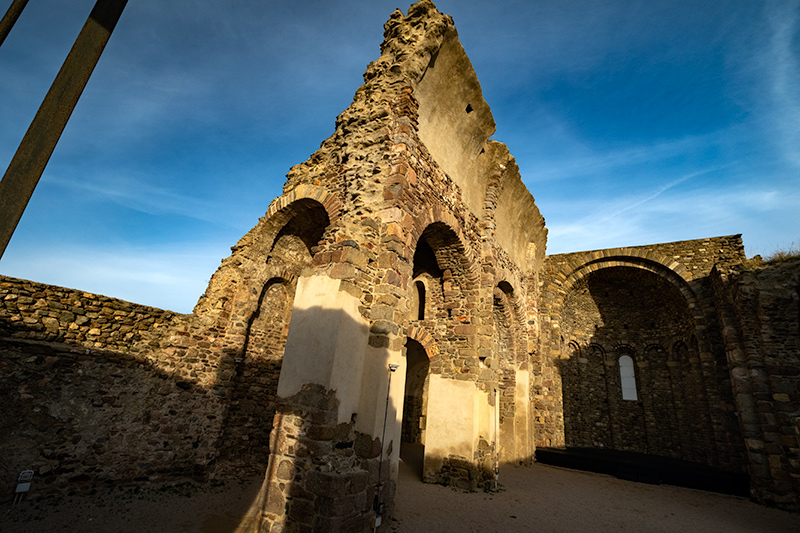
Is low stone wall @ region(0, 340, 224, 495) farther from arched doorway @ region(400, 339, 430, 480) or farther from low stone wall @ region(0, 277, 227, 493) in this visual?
arched doorway @ region(400, 339, 430, 480)

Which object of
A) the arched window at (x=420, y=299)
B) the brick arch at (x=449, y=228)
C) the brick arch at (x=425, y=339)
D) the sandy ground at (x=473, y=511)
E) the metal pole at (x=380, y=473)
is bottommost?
the sandy ground at (x=473, y=511)

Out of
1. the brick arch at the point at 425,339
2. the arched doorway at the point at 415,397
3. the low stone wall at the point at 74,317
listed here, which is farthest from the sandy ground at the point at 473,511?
the arched doorway at the point at 415,397

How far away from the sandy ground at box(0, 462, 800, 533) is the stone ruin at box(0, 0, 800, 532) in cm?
47

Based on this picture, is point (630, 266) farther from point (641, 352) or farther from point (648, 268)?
point (641, 352)

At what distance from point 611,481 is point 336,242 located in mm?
9888

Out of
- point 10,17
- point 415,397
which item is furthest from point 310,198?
point 415,397

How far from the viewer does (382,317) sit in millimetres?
5535

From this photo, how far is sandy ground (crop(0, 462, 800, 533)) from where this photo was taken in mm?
5023

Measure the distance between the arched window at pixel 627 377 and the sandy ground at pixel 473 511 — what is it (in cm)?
536

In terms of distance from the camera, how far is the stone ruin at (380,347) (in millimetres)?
5129

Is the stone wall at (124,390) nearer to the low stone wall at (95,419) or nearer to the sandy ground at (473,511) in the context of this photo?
the low stone wall at (95,419)

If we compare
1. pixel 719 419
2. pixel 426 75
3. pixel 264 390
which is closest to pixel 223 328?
pixel 264 390

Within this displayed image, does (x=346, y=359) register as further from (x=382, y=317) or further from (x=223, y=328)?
(x=223, y=328)

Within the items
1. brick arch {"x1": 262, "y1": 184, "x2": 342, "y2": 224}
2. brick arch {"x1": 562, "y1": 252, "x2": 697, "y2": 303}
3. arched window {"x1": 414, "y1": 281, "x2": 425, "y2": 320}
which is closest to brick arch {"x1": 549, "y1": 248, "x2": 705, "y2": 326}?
brick arch {"x1": 562, "y1": 252, "x2": 697, "y2": 303}
